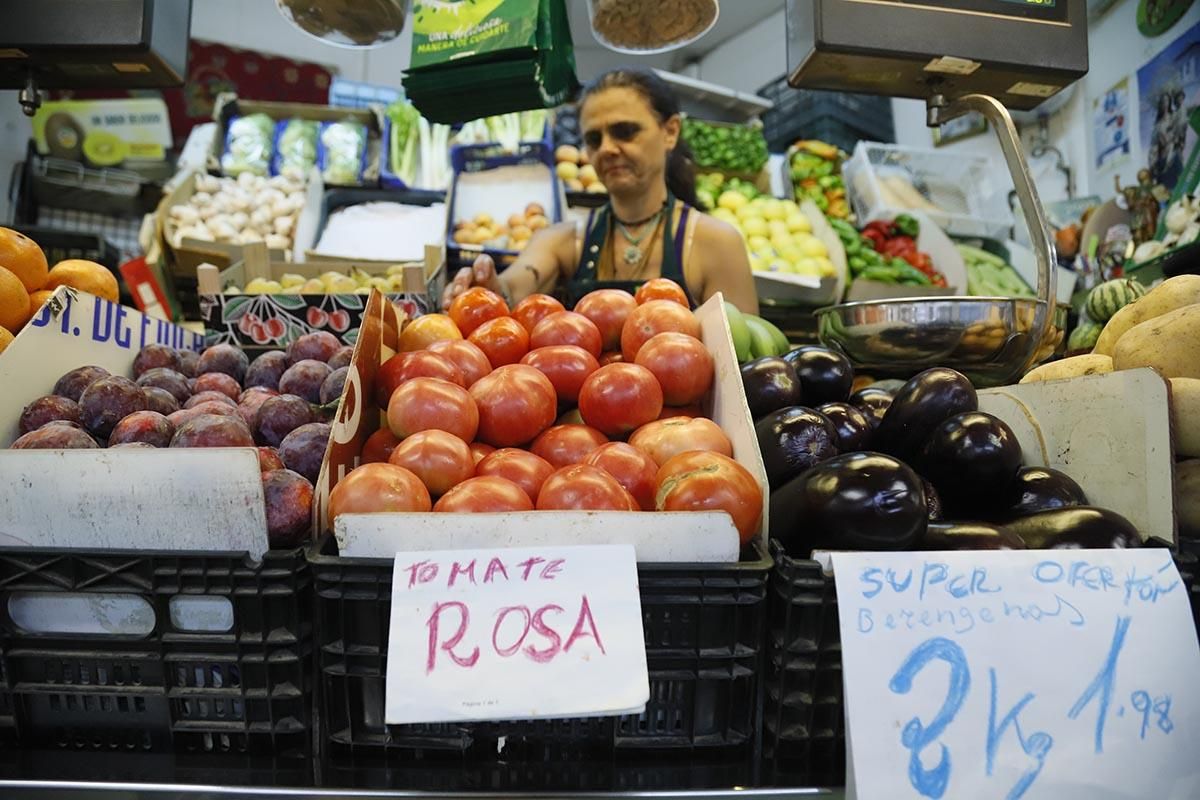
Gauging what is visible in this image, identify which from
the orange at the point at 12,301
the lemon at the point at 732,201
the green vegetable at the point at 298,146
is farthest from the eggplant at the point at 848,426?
the green vegetable at the point at 298,146

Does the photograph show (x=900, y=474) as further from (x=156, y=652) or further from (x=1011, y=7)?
(x=1011, y=7)

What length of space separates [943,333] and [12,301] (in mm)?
1682

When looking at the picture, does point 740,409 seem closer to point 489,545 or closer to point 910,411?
point 910,411

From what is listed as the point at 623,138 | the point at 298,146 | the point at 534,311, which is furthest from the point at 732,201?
the point at 534,311

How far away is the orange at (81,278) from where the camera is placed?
4.98 feet

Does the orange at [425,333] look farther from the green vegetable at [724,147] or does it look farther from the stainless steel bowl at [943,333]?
the green vegetable at [724,147]

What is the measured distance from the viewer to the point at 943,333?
4.64 ft

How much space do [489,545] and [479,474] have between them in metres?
0.26

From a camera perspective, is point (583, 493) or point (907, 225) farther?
point (907, 225)

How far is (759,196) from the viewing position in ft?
17.0

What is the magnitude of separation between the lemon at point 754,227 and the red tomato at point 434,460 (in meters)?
3.95

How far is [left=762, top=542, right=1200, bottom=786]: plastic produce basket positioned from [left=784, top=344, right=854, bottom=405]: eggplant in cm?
54

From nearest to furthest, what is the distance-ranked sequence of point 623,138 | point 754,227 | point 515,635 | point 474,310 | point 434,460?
point 515,635
point 434,460
point 474,310
point 623,138
point 754,227

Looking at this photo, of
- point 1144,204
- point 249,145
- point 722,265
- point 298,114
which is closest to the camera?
point 722,265
